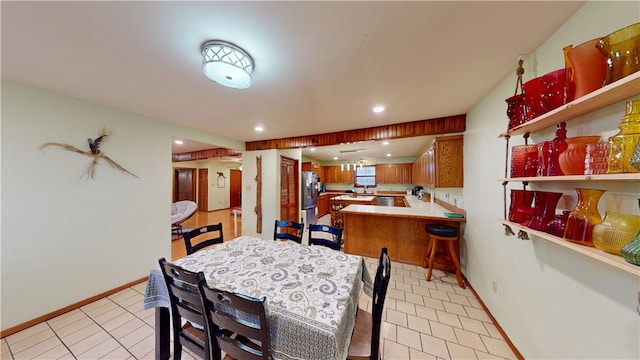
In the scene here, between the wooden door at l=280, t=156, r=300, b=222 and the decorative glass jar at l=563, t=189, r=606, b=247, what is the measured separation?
13.1ft

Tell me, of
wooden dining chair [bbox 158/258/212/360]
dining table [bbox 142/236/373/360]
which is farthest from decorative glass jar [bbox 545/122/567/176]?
wooden dining chair [bbox 158/258/212/360]

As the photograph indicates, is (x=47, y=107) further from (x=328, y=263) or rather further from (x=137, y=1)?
(x=328, y=263)

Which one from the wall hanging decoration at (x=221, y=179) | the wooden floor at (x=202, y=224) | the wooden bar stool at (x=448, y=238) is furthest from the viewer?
the wall hanging decoration at (x=221, y=179)

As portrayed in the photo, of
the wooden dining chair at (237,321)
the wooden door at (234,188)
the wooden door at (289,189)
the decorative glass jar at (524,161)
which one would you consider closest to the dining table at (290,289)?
the wooden dining chair at (237,321)

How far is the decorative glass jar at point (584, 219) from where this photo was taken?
86 centimetres

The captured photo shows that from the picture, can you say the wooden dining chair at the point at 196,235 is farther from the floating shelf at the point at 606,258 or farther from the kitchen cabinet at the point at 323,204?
the kitchen cabinet at the point at 323,204

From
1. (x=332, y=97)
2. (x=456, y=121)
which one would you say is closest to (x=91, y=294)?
(x=332, y=97)

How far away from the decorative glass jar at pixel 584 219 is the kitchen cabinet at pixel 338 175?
6483mm

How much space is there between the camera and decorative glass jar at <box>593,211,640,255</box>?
2.35 ft

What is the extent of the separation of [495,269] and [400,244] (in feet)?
4.75

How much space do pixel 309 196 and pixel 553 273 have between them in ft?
15.9

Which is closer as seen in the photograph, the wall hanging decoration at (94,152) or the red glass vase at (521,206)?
the red glass vase at (521,206)

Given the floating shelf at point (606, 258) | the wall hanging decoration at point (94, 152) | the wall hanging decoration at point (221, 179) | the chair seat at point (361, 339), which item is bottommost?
the chair seat at point (361, 339)

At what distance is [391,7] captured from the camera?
97cm
